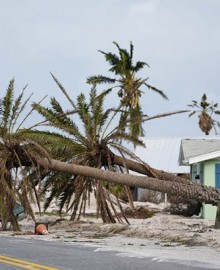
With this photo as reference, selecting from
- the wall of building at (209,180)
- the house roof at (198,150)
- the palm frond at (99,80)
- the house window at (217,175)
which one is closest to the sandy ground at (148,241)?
the wall of building at (209,180)

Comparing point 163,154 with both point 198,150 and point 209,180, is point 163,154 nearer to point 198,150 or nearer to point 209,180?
point 198,150

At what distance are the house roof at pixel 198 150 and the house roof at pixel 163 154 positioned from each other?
7.76m

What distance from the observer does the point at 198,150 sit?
34.5 metres

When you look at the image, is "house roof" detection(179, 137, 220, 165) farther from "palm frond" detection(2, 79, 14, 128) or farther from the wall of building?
"palm frond" detection(2, 79, 14, 128)

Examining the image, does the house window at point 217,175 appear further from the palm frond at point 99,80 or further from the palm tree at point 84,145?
the palm frond at point 99,80

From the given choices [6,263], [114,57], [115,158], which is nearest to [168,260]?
[6,263]

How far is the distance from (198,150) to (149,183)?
1516 cm

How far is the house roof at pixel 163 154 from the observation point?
45.7 metres

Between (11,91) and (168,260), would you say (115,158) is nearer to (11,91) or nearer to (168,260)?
(11,91)

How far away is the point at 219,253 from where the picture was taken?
1285cm

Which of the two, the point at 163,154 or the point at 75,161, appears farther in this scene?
the point at 163,154

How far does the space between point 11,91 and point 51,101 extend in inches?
88.5

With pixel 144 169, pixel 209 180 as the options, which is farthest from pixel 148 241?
pixel 209 180

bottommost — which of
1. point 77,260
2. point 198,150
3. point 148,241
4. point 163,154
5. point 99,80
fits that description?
point 77,260
